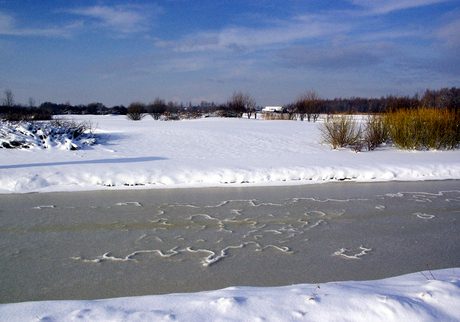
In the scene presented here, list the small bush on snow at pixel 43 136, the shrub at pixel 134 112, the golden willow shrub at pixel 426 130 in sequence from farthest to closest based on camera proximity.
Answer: the shrub at pixel 134 112 → the golden willow shrub at pixel 426 130 → the small bush on snow at pixel 43 136

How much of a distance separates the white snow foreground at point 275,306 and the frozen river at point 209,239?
0.34 m

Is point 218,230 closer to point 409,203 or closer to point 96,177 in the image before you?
point 409,203

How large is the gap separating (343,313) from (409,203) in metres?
5.14

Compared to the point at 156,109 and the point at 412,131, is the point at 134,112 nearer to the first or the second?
the point at 156,109

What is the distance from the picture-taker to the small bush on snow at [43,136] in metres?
14.3

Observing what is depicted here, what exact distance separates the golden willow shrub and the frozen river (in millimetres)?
8156

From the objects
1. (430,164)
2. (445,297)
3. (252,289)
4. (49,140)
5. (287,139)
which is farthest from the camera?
(287,139)

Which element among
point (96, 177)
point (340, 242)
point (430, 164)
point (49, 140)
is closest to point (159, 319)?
point (340, 242)

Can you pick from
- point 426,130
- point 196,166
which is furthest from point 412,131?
point 196,166

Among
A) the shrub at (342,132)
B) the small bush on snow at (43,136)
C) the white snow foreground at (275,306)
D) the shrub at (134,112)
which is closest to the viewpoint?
the white snow foreground at (275,306)

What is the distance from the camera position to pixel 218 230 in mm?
5570

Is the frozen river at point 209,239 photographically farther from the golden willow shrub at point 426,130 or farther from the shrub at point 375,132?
the shrub at point 375,132

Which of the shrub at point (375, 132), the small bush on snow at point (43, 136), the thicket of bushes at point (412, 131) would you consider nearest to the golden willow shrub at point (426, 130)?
the thicket of bushes at point (412, 131)

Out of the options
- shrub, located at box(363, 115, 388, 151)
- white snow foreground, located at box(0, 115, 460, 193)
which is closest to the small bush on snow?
white snow foreground, located at box(0, 115, 460, 193)
